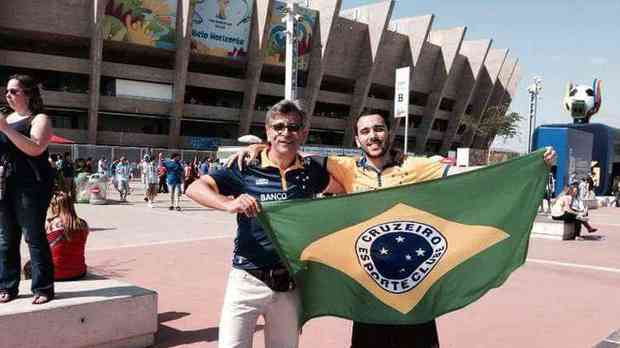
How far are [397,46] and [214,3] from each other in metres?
22.1

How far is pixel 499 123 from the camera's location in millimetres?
69750

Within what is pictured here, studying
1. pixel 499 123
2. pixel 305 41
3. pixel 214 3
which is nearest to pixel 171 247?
pixel 214 3

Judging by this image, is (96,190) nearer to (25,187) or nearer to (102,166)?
(102,166)

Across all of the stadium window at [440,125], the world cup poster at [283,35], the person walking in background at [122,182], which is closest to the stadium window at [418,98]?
the stadium window at [440,125]

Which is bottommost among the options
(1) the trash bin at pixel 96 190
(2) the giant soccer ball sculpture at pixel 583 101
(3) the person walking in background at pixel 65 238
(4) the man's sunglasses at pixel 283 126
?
(1) the trash bin at pixel 96 190

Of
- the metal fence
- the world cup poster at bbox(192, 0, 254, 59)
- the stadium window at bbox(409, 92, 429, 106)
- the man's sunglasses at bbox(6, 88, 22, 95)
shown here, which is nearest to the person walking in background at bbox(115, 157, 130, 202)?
the metal fence

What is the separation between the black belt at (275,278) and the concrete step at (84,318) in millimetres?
1907

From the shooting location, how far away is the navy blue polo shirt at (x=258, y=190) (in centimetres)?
280

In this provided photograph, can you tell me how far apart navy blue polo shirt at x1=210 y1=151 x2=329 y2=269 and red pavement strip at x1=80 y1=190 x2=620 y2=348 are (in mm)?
2196

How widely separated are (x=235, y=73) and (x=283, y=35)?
23.2 feet

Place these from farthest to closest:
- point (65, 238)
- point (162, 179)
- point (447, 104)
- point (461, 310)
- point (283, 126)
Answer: point (447, 104) → point (162, 179) → point (461, 310) → point (65, 238) → point (283, 126)

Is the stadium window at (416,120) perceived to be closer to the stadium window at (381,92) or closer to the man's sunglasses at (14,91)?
the stadium window at (381,92)

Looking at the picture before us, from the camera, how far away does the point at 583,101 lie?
3331 cm

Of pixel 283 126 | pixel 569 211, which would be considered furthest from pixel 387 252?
pixel 569 211
